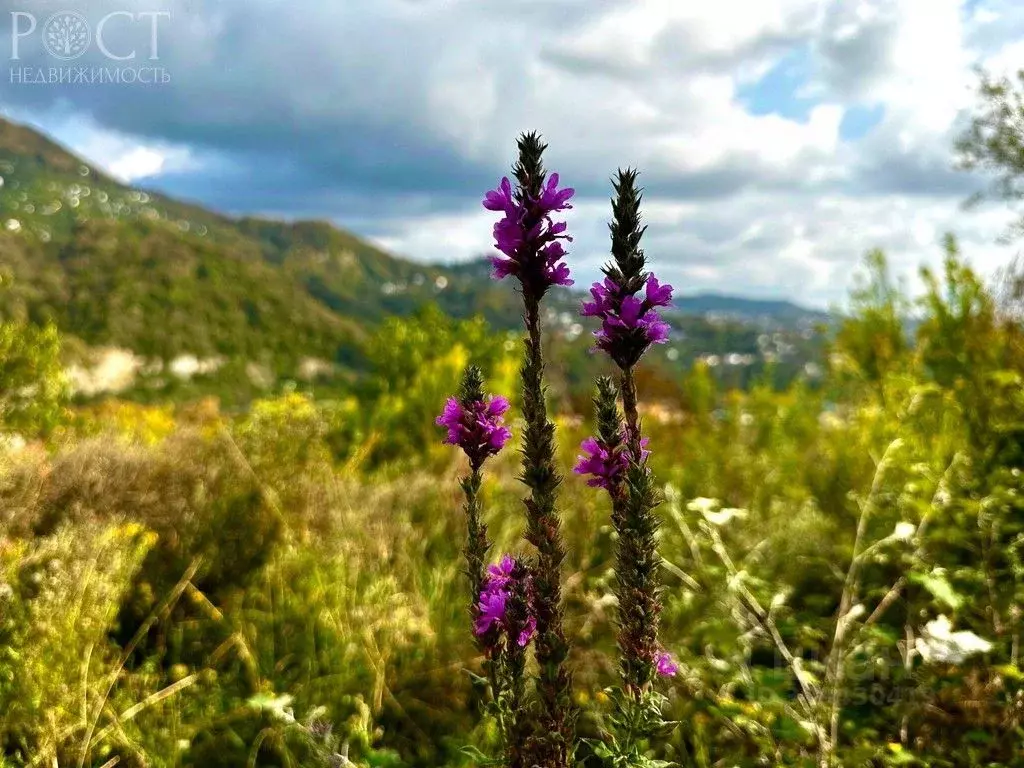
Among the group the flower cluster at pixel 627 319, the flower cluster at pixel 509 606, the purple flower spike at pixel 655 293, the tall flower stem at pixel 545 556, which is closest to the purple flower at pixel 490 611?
the flower cluster at pixel 509 606

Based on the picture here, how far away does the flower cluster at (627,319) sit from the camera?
1813 mm

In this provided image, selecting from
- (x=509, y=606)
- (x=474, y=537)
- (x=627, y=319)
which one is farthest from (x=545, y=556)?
(x=627, y=319)

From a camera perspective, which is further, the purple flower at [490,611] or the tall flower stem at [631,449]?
the purple flower at [490,611]

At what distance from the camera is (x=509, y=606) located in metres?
1.84

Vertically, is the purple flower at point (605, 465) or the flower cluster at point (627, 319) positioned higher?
the flower cluster at point (627, 319)

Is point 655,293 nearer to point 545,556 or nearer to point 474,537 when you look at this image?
point 545,556

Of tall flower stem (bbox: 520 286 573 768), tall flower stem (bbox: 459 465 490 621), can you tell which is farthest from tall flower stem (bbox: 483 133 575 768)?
tall flower stem (bbox: 459 465 490 621)

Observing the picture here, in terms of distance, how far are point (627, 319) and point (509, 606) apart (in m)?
0.77

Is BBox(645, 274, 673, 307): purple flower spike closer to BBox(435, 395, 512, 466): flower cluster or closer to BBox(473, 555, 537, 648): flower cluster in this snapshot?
BBox(435, 395, 512, 466): flower cluster

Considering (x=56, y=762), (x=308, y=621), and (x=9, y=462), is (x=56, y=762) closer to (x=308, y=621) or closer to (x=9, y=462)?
(x=308, y=621)

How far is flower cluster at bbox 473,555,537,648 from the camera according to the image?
6.09 feet

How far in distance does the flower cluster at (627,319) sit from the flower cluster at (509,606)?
0.61 meters

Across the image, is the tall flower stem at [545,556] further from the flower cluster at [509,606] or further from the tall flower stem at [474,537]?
the tall flower stem at [474,537]

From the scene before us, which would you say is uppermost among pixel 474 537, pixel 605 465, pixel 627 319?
pixel 627 319
